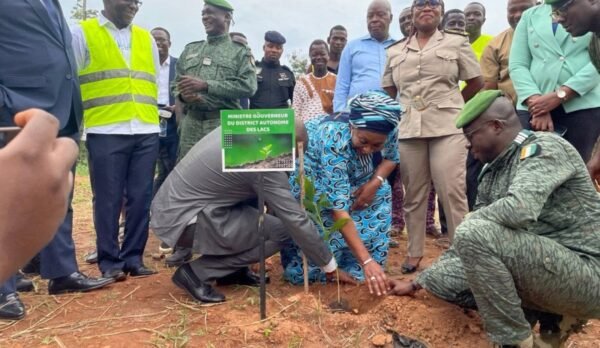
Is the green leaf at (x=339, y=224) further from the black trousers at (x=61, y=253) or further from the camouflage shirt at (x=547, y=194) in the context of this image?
the black trousers at (x=61, y=253)

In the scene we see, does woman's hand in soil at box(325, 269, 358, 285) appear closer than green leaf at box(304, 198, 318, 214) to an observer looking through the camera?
No

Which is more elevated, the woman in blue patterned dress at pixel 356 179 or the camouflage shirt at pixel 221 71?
the camouflage shirt at pixel 221 71

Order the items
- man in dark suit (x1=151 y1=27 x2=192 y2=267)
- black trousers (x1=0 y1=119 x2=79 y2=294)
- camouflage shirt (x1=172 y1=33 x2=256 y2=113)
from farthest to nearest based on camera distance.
A: 1. man in dark suit (x1=151 y1=27 x2=192 y2=267)
2. camouflage shirt (x1=172 y1=33 x2=256 y2=113)
3. black trousers (x1=0 y1=119 x2=79 y2=294)

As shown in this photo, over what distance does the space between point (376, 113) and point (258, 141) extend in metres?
0.75

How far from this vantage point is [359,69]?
15.0 feet

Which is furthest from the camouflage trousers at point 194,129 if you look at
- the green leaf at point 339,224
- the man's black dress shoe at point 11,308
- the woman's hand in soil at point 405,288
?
the woman's hand in soil at point 405,288

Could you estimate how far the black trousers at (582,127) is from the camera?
335 centimetres

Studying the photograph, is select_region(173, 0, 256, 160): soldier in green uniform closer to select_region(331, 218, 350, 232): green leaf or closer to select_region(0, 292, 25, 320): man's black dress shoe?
select_region(331, 218, 350, 232): green leaf

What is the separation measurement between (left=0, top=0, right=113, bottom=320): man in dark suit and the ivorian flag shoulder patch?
2.38 m

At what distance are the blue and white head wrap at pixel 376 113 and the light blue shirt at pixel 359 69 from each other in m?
1.28

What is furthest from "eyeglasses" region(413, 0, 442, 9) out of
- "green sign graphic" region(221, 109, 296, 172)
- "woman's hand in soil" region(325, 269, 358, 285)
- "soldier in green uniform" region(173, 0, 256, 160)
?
"woman's hand in soil" region(325, 269, 358, 285)

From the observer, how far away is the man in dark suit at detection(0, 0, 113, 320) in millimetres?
2918

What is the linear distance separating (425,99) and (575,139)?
3.17ft

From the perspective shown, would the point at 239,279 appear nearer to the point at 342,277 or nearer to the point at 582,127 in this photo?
the point at 342,277
